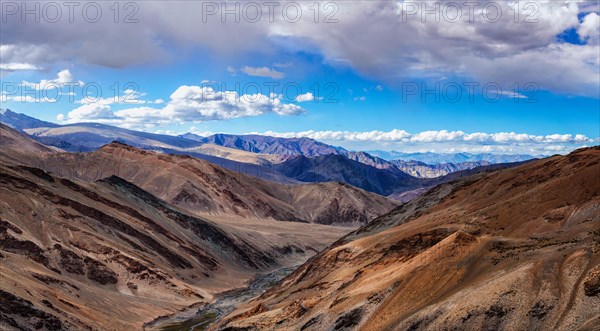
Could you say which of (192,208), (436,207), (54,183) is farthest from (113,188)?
(436,207)

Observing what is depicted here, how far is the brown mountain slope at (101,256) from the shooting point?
66875mm

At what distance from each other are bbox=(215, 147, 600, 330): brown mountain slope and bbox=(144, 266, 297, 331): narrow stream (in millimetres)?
9368

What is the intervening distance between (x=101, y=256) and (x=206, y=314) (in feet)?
69.3

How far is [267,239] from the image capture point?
162125 millimetres

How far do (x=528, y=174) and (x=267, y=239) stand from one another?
90993 mm

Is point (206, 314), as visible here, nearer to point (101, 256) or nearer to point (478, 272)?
point (101, 256)

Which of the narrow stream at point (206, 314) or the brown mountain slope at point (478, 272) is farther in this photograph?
the narrow stream at point (206, 314)

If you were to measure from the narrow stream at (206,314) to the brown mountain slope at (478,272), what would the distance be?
30.7 feet

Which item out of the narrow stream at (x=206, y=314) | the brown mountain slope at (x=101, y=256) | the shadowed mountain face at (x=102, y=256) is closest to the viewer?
the brown mountain slope at (x=101, y=256)

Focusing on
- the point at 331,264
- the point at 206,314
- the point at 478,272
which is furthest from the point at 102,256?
the point at 478,272

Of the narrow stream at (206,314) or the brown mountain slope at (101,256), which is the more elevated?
the brown mountain slope at (101,256)

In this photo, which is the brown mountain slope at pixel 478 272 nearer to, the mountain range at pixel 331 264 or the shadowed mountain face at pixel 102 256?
the mountain range at pixel 331 264

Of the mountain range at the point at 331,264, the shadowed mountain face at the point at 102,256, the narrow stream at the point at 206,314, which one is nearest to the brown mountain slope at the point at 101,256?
the shadowed mountain face at the point at 102,256

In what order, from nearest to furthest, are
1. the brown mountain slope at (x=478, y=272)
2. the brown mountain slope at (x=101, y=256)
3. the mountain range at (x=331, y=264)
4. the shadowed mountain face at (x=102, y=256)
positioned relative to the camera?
the brown mountain slope at (x=478, y=272)
the mountain range at (x=331, y=264)
the brown mountain slope at (x=101, y=256)
the shadowed mountain face at (x=102, y=256)
